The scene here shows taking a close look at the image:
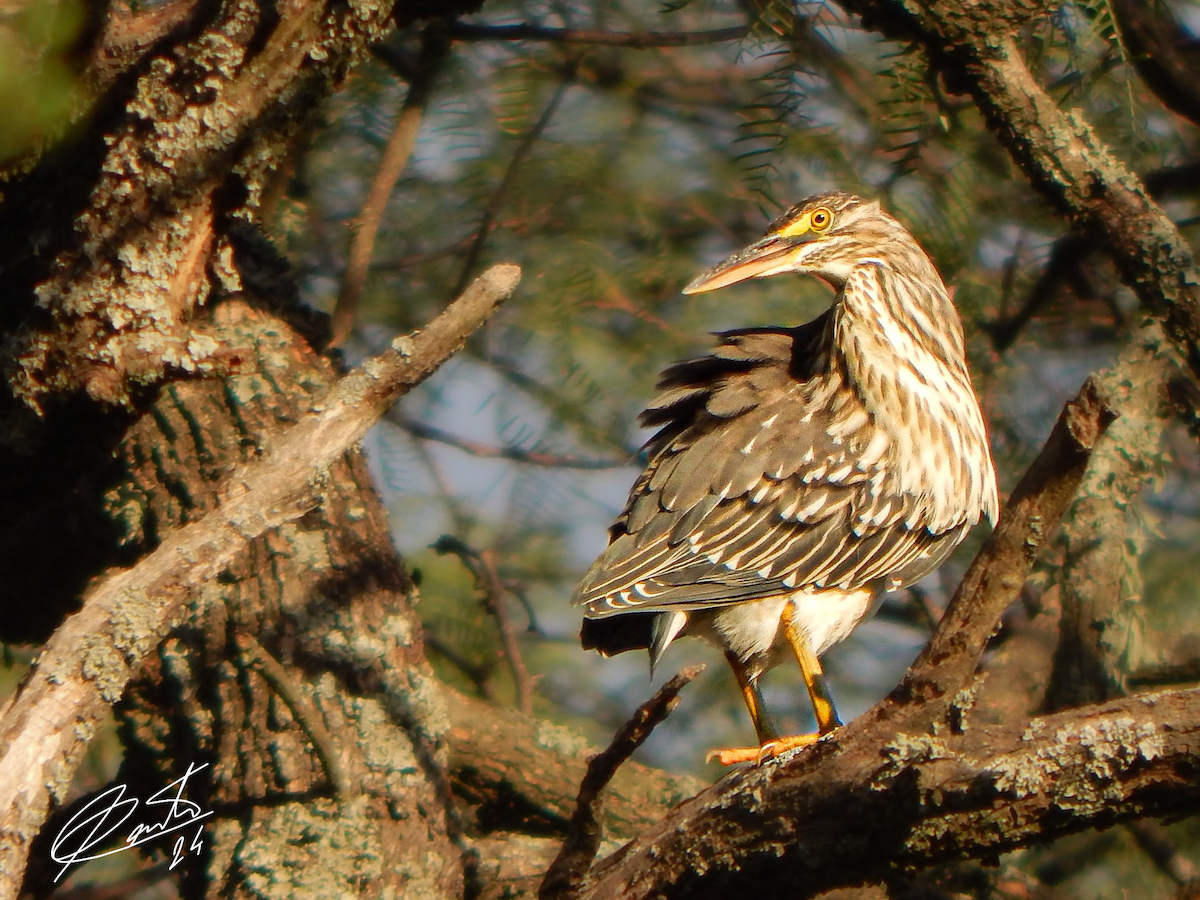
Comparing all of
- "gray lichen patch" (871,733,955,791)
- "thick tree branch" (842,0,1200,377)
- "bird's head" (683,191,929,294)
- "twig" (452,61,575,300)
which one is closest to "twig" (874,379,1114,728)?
"gray lichen patch" (871,733,955,791)

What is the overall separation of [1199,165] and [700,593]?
76.1 inches

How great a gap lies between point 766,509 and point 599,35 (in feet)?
4.69

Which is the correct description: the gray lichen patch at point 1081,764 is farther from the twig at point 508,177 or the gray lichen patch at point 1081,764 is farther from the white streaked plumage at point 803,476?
the twig at point 508,177

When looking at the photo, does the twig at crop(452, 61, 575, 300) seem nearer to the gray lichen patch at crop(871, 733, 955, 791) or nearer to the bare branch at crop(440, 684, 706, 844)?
the bare branch at crop(440, 684, 706, 844)

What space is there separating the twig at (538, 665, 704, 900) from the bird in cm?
77

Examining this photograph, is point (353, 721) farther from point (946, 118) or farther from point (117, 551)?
point (946, 118)

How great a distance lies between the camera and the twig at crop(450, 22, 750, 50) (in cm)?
326

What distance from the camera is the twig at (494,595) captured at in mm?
3447

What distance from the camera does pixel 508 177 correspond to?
3439 millimetres

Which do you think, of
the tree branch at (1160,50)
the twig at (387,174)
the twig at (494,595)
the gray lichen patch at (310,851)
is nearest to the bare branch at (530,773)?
the twig at (494,595)

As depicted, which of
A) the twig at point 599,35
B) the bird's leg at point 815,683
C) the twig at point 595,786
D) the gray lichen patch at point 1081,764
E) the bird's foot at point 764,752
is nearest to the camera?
the gray lichen patch at point 1081,764

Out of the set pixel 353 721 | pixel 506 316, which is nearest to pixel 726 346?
pixel 506 316

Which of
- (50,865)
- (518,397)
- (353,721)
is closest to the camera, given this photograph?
(353,721)

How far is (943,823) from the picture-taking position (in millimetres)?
1779
